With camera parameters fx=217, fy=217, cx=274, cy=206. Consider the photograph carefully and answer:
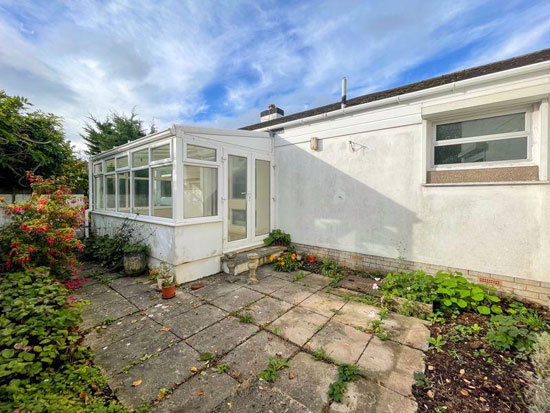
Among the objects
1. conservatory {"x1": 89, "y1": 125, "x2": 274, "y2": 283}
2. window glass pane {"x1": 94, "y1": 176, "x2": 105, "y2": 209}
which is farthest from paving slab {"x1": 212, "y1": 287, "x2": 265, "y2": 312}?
window glass pane {"x1": 94, "y1": 176, "x2": 105, "y2": 209}

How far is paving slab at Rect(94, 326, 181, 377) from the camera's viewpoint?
2398mm

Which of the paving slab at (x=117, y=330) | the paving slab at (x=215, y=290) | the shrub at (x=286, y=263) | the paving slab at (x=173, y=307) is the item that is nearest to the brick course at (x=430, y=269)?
the shrub at (x=286, y=263)

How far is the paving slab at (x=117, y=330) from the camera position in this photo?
2797 millimetres

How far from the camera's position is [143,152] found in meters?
5.52

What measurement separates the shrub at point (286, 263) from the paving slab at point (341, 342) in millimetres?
2346

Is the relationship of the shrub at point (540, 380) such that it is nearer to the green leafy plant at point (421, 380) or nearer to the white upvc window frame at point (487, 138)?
the green leafy plant at point (421, 380)

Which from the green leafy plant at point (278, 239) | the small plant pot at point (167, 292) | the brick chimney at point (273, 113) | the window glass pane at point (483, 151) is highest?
the brick chimney at point (273, 113)

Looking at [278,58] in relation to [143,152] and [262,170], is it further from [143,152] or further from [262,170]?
[143,152]

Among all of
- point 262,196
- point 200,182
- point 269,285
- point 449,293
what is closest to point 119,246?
point 200,182

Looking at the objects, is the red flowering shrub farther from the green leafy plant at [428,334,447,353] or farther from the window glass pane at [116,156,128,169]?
the green leafy plant at [428,334,447,353]

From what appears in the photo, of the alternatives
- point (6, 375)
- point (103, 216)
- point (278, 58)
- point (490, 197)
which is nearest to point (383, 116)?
point (490, 197)

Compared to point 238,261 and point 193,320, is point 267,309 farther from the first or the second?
point 238,261

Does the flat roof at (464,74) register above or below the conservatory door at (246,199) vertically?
above

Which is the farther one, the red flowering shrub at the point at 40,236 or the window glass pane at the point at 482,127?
the window glass pane at the point at 482,127
